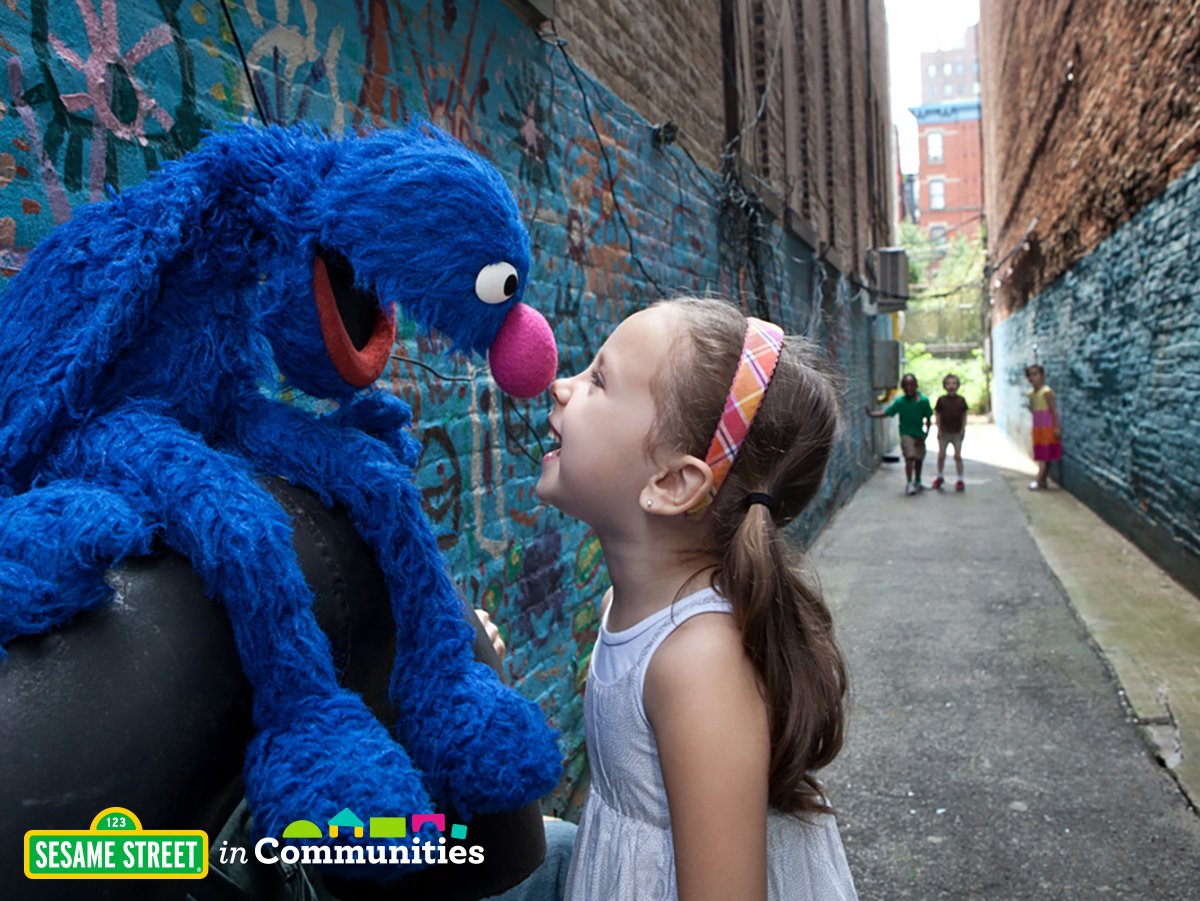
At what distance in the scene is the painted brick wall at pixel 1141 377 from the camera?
7070 millimetres

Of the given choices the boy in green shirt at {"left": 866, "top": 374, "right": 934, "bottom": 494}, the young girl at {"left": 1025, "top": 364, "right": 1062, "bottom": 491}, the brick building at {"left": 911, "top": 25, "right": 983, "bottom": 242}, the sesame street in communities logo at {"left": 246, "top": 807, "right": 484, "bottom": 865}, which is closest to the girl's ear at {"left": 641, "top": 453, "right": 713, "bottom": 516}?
the sesame street in communities logo at {"left": 246, "top": 807, "right": 484, "bottom": 865}

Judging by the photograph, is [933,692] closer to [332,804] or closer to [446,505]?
[446,505]

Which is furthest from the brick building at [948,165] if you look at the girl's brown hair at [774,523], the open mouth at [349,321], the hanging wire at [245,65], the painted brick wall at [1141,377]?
the open mouth at [349,321]

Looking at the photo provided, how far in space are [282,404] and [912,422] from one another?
13.1m

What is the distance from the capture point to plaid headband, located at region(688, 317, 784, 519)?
4.36 feet

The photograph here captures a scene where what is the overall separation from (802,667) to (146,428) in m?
0.89

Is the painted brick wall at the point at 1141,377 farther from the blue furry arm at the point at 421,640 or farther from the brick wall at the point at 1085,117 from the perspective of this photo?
the blue furry arm at the point at 421,640

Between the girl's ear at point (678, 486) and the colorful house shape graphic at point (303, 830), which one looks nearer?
the colorful house shape graphic at point (303, 830)

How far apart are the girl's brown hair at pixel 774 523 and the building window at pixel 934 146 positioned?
72.0 m

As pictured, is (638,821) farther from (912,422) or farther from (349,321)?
(912,422)

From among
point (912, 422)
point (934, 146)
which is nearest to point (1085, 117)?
point (912, 422)

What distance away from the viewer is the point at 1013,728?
15.0ft

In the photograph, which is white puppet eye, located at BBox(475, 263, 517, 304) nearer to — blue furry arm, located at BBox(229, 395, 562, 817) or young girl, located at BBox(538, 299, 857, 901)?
blue furry arm, located at BBox(229, 395, 562, 817)

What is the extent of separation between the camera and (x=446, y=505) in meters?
2.82
